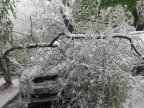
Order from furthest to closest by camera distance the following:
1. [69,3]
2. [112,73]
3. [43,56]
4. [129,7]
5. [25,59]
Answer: [69,3] < [25,59] < [43,56] < [112,73] < [129,7]

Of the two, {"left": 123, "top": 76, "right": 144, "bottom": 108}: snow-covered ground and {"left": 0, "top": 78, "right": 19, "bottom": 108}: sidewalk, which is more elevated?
{"left": 123, "top": 76, "right": 144, "bottom": 108}: snow-covered ground

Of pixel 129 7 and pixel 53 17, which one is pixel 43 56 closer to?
pixel 53 17

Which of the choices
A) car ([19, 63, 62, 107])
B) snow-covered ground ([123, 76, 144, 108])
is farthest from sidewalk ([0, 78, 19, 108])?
snow-covered ground ([123, 76, 144, 108])

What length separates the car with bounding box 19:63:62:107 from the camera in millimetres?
10492

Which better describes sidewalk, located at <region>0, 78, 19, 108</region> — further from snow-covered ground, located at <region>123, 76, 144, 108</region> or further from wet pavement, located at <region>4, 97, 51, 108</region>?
snow-covered ground, located at <region>123, 76, 144, 108</region>

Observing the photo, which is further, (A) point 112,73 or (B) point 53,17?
(B) point 53,17

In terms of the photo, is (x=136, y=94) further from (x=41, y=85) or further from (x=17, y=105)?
(x=17, y=105)

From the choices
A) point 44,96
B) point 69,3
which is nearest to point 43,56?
point 44,96

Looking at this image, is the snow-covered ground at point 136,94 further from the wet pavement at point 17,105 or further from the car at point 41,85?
the wet pavement at point 17,105

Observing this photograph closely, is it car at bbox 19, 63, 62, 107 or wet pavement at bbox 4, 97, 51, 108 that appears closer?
car at bbox 19, 63, 62, 107

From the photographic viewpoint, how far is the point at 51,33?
1101 cm

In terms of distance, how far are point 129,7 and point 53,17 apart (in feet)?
14.9

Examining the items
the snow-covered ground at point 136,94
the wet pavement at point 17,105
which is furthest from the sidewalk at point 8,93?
the snow-covered ground at point 136,94

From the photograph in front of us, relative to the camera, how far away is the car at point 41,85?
10492 millimetres
